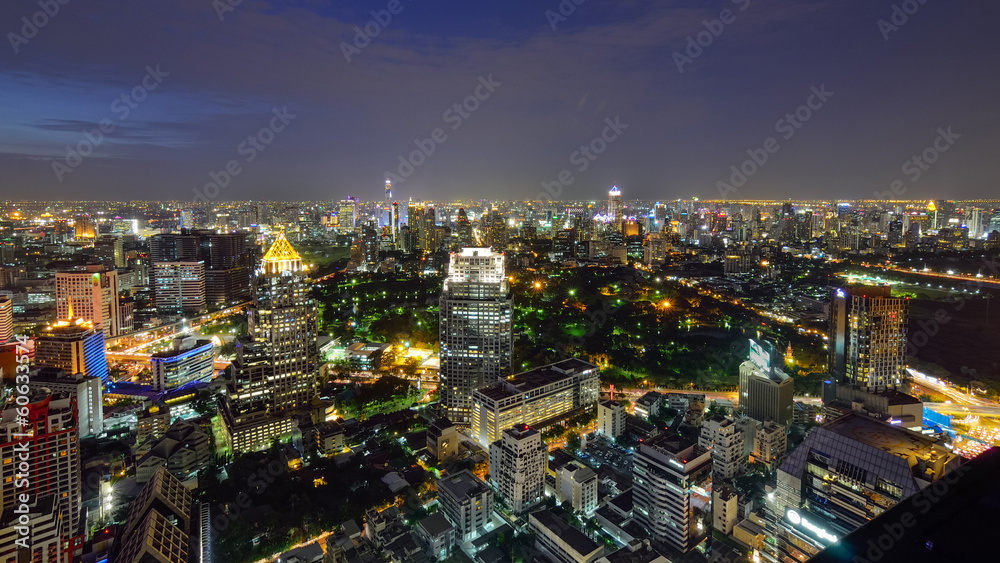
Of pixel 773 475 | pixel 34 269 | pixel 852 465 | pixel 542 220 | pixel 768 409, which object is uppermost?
pixel 542 220

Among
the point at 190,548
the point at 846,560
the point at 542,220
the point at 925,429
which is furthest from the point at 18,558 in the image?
the point at 542,220

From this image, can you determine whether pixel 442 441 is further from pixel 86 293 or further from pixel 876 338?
pixel 86 293

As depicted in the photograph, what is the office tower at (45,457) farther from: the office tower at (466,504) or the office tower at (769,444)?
the office tower at (769,444)

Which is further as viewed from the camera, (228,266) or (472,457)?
(228,266)

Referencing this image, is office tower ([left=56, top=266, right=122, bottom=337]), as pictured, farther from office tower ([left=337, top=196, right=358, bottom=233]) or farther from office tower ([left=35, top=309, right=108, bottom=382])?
office tower ([left=337, top=196, right=358, bottom=233])

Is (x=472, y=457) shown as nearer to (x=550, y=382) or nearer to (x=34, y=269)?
(x=550, y=382)

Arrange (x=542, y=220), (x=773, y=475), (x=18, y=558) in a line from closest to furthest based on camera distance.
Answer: (x=18, y=558), (x=773, y=475), (x=542, y=220)

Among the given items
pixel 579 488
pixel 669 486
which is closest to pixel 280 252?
pixel 579 488

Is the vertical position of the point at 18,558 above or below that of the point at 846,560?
below
